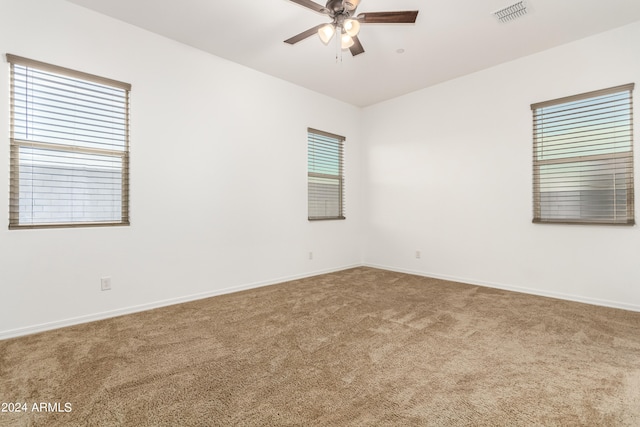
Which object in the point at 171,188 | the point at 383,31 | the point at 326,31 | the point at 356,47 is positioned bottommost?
the point at 171,188

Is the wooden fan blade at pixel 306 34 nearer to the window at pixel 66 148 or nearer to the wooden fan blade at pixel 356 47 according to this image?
the wooden fan blade at pixel 356 47

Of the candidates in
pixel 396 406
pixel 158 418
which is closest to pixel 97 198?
pixel 158 418

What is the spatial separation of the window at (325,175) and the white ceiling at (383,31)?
102cm

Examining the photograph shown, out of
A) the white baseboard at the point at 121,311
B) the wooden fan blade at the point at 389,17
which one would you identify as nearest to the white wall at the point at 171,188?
the white baseboard at the point at 121,311

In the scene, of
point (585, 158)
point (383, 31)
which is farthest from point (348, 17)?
point (585, 158)

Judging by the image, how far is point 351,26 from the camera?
239 cm

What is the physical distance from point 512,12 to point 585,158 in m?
1.76

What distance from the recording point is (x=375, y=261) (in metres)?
5.29

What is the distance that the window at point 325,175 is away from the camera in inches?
186

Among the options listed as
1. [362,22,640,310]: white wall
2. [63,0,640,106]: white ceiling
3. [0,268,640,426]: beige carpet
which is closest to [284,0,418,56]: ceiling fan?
[63,0,640,106]: white ceiling

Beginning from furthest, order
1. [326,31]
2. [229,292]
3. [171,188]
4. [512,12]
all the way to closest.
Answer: [229,292]
[171,188]
[512,12]
[326,31]

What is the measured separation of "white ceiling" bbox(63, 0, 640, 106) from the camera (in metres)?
2.72

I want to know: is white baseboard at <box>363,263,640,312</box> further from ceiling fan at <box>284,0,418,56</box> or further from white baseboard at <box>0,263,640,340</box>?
ceiling fan at <box>284,0,418,56</box>

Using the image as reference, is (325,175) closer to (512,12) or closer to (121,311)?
(512,12)
